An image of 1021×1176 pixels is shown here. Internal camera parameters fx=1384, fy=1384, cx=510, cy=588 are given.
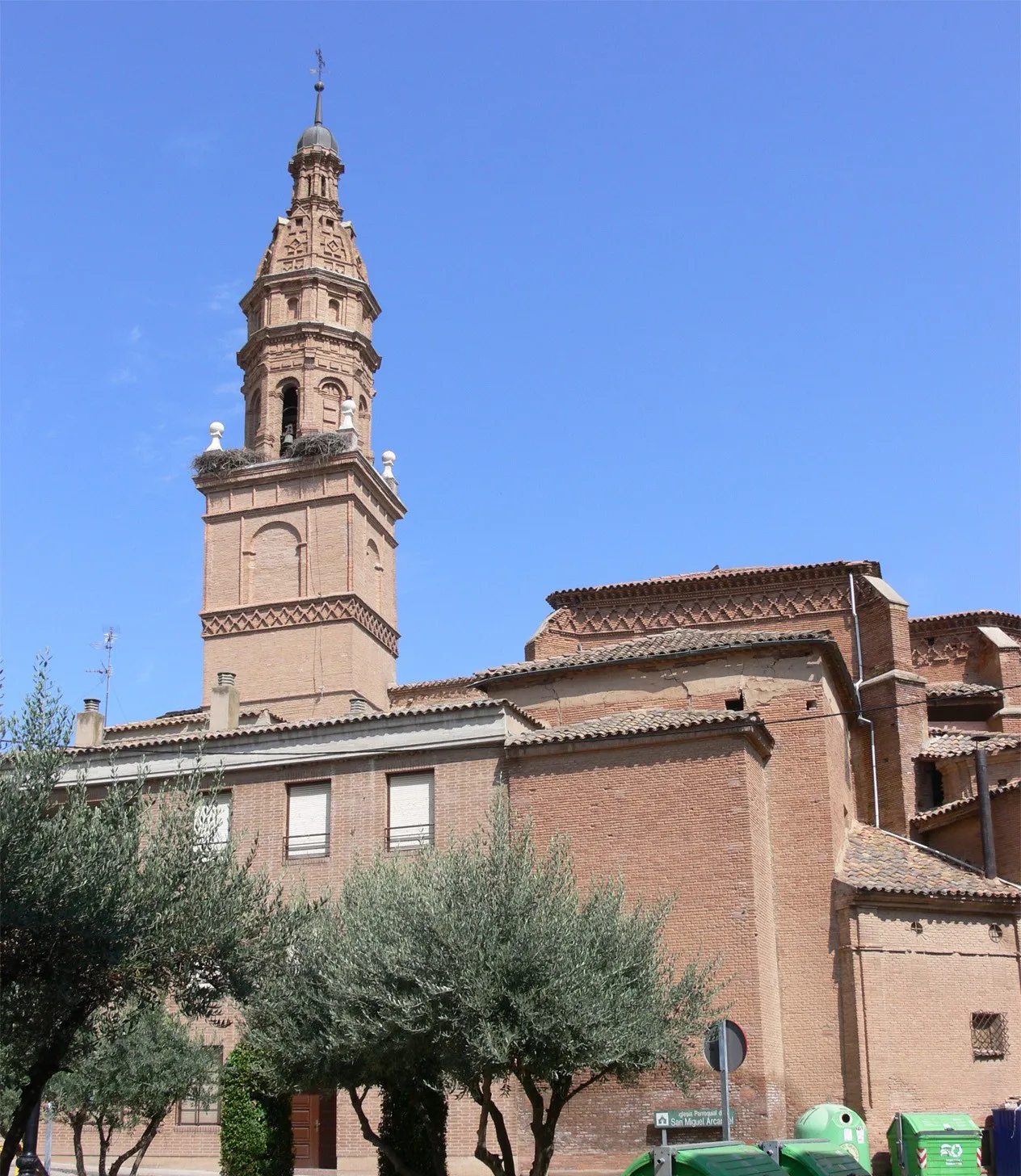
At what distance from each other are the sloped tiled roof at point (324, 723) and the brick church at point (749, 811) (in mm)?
65

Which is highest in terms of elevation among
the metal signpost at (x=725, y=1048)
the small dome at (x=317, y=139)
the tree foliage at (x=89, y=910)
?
the small dome at (x=317, y=139)

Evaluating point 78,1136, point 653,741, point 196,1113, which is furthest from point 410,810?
point 78,1136

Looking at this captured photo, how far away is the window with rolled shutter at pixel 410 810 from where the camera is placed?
21656mm

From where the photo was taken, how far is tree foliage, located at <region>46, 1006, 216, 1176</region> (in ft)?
59.6

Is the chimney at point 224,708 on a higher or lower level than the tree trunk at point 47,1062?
higher

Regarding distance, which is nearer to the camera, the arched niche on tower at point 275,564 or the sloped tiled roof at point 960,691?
the sloped tiled roof at point 960,691

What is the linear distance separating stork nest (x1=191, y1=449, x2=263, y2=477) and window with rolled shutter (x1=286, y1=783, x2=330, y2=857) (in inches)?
702

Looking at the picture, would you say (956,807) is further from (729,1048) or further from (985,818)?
(729,1048)

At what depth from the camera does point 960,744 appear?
27.2 m

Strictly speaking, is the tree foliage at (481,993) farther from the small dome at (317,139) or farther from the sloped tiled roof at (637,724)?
the small dome at (317,139)

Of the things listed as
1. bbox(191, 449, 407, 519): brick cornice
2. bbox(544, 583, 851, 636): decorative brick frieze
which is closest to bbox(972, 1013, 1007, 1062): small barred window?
bbox(544, 583, 851, 636): decorative brick frieze

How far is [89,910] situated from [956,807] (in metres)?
16.9

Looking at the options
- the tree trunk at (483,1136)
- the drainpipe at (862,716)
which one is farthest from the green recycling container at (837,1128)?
the drainpipe at (862,716)

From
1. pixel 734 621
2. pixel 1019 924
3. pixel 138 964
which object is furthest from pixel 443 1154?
pixel 734 621
